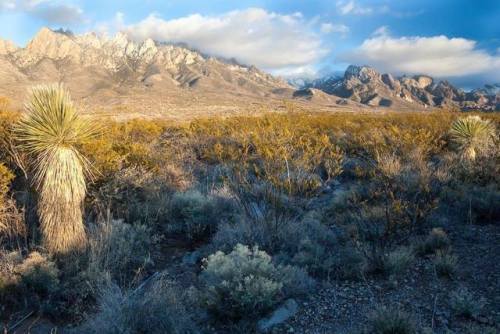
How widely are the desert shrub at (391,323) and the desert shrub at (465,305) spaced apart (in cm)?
69

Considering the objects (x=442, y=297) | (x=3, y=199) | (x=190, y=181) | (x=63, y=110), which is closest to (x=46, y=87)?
(x=63, y=110)

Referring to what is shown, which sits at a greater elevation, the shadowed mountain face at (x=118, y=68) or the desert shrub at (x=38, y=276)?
the shadowed mountain face at (x=118, y=68)

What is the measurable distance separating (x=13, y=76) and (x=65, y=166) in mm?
110876

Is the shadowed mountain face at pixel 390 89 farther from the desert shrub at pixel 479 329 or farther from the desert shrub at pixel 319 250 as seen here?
the desert shrub at pixel 479 329

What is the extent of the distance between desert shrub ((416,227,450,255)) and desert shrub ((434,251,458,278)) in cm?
54

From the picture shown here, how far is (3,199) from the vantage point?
6.49 metres

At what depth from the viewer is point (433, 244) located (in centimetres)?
586

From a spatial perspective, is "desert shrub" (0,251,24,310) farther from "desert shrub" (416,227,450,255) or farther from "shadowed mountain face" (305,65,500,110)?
"shadowed mountain face" (305,65,500,110)

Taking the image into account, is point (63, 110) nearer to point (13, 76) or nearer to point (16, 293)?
point (16, 293)

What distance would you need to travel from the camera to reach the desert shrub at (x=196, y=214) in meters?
7.38

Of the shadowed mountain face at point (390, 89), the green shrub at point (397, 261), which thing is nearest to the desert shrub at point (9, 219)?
the green shrub at point (397, 261)

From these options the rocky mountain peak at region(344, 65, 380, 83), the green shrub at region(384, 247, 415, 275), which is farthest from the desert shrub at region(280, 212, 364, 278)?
the rocky mountain peak at region(344, 65, 380, 83)

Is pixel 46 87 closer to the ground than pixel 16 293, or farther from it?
farther from it

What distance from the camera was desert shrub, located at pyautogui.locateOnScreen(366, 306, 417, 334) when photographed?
375cm
